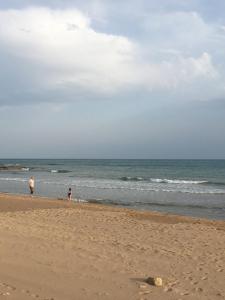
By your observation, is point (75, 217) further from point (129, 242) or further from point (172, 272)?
point (172, 272)

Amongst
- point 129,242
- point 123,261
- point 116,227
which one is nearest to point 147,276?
point 123,261

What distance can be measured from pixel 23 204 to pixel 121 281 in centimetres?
1505

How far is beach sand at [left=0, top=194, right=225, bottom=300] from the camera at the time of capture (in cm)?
650

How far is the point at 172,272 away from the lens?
310 inches

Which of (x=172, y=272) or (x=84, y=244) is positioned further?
(x=84, y=244)

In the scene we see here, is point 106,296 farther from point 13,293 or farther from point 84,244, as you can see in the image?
point 84,244

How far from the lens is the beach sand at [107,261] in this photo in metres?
6.50

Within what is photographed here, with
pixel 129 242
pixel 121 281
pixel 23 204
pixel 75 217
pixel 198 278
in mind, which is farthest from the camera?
pixel 23 204

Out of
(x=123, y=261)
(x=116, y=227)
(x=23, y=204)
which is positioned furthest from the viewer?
(x=23, y=204)

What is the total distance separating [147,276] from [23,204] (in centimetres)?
1480

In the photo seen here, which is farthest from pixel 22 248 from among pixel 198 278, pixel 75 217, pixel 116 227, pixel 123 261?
pixel 75 217

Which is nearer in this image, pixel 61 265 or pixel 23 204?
pixel 61 265

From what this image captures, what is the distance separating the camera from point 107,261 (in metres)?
8.41

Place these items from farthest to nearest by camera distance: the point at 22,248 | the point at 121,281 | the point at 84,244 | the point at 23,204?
the point at 23,204, the point at 84,244, the point at 22,248, the point at 121,281
